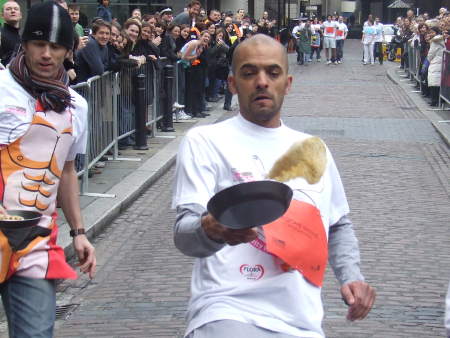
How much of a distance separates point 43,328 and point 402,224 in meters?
6.07

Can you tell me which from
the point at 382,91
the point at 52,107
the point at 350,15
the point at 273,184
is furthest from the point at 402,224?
the point at 350,15

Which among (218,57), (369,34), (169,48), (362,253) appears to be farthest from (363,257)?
(369,34)

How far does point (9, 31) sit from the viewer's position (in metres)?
9.65

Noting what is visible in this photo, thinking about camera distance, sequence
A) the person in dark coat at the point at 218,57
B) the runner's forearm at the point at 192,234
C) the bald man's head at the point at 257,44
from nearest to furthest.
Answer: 1. the runner's forearm at the point at 192,234
2. the bald man's head at the point at 257,44
3. the person in dark coat at the point at 218,57

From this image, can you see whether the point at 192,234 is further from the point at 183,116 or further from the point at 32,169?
the point at 183,116

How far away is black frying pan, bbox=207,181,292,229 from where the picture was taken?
7.79 feet

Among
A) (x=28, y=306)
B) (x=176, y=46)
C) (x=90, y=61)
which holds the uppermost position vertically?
(x=90, y=61)

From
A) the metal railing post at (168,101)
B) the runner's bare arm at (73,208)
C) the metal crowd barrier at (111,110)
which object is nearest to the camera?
the runner's bare arm at (73,208)

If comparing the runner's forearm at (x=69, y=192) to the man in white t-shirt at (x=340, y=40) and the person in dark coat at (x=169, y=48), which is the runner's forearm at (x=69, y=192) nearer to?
the person in dark coat at (x=169, y=48)

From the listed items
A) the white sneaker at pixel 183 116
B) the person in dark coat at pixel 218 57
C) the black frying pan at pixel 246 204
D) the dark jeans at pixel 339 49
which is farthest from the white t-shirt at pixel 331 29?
the black frying pan at pixel 246 204

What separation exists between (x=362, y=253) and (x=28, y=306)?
4.79 meters

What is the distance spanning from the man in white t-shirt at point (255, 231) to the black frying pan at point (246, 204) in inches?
4.8

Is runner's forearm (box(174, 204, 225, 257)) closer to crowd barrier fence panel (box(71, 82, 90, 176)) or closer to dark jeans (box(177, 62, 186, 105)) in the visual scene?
crowd barrier fence panel (box(71, 82, 90, 176))

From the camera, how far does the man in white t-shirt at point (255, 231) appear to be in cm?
273
